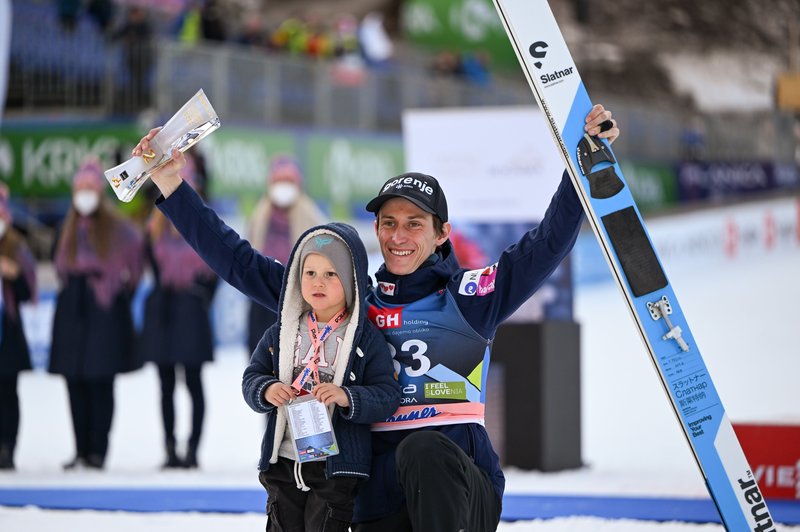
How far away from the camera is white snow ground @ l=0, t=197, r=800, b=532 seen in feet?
15.9

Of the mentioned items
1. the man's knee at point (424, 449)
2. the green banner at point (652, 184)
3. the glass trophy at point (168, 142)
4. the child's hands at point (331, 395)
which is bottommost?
the man's knee at point (424, 449)

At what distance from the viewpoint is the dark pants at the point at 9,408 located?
21.4ft

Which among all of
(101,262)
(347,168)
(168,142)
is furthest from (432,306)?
(347,168)

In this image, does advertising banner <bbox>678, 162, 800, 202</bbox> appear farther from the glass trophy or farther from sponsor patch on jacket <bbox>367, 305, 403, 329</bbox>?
the glass trophy

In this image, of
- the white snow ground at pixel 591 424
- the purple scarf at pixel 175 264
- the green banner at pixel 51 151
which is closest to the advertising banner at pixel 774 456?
the white snow ground at pixel 591 424

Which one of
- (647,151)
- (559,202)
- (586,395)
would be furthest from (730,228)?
(559,202)

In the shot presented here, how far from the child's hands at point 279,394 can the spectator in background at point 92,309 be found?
3.59 m

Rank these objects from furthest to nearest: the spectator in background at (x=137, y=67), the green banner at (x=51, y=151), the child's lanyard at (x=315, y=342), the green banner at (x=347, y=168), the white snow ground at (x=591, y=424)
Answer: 1. the green banner at (x=347, y=168)
2. the green banner at (x=51, y=151)
3. the spectator in background at (x=137, y=67)
4. the white snow ground at (x=591, y=424)
5. the child's lanyard at (x=315, y=342)

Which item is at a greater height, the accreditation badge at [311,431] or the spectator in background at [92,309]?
the spectator in background at [92,309]

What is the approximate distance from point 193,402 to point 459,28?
69.4 ft

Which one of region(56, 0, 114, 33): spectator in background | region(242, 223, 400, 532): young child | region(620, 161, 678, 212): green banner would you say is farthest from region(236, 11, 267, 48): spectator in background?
region(242, 223, 400, 532): young child

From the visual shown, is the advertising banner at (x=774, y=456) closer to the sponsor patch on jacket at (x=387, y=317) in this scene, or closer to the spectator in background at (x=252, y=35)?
the sponsor patch on jacket at (x=387, y=317)

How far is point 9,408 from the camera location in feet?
21.6

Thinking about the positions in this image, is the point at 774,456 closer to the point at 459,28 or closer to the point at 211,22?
the point at 211,22
